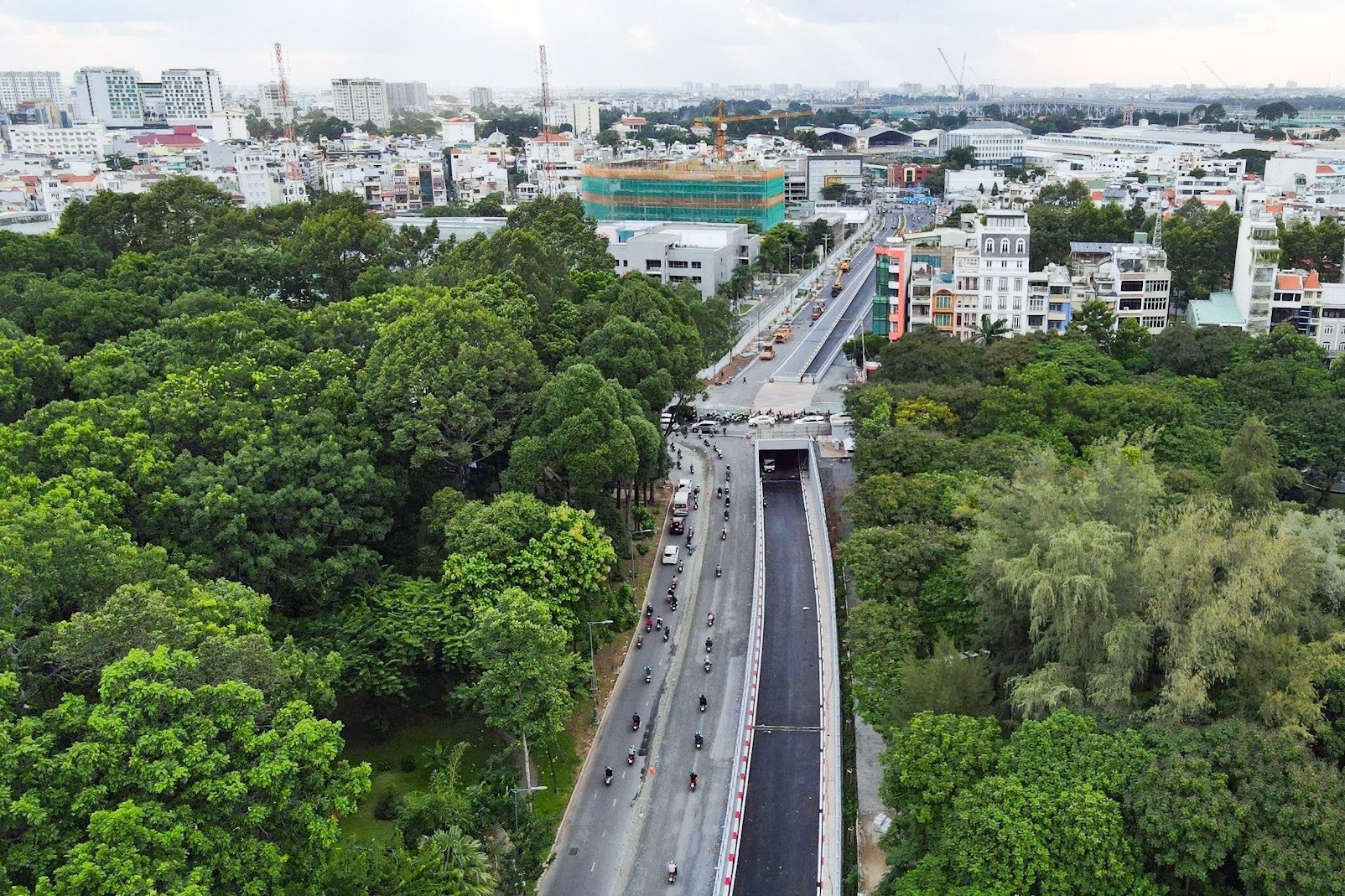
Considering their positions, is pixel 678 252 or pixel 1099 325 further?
pixel 678 252

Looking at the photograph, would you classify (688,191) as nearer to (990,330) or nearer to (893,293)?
(893,293)

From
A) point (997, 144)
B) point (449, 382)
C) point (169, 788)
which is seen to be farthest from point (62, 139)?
point (169, 788)

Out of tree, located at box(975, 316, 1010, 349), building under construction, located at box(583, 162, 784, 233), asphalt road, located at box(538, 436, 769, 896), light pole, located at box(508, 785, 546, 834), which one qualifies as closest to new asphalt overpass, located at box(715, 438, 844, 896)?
asphalt road, located at box(538, 436, 769, 896)

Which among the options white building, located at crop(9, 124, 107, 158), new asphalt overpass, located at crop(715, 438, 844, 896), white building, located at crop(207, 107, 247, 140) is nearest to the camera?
new asphalt overpass, located at crop(715, 438, 844, 896)

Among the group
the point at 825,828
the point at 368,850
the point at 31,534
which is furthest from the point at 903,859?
the point at 31,534

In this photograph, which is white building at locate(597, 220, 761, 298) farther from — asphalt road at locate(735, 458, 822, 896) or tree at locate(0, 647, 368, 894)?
tree at locate(0, 647, 368, 894)

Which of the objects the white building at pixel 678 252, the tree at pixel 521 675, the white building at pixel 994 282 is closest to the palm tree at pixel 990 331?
the white building at pixel 994 282

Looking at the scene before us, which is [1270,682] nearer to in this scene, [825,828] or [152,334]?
[825,828]
